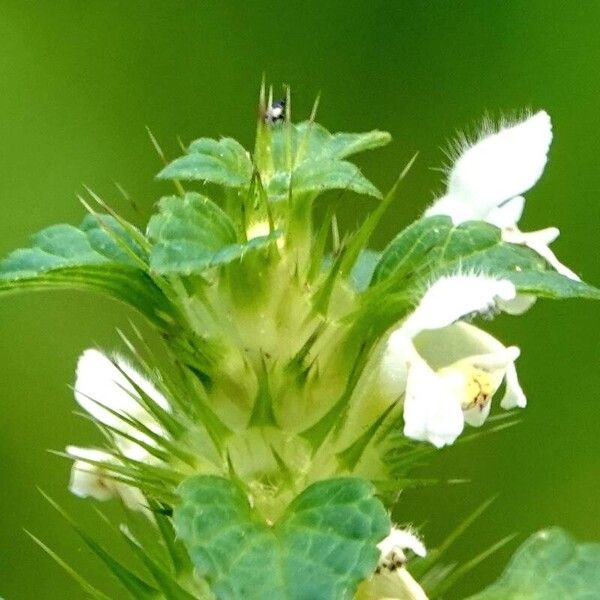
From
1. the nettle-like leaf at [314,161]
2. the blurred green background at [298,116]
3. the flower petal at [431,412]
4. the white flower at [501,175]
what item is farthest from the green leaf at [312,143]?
the blurred green background at [298,116]

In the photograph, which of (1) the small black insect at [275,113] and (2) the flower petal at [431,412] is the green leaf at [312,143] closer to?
(1) the small black insect at [275,113]

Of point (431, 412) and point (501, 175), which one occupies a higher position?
point (501, 175)

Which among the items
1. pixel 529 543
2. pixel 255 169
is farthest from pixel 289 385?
pixel 529 543

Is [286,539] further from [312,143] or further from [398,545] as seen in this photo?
[312,143]

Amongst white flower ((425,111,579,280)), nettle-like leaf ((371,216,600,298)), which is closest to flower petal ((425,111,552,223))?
white flower ((425,111,579,280))

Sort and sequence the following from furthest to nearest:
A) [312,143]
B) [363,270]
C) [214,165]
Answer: [363,270] → [312,143] → [214,165]

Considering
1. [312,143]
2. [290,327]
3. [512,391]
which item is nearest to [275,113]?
[312,143]

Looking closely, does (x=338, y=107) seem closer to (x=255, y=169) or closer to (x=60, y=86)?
(x=60, y=86)

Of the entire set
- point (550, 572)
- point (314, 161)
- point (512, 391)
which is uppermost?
point (314, 161)
